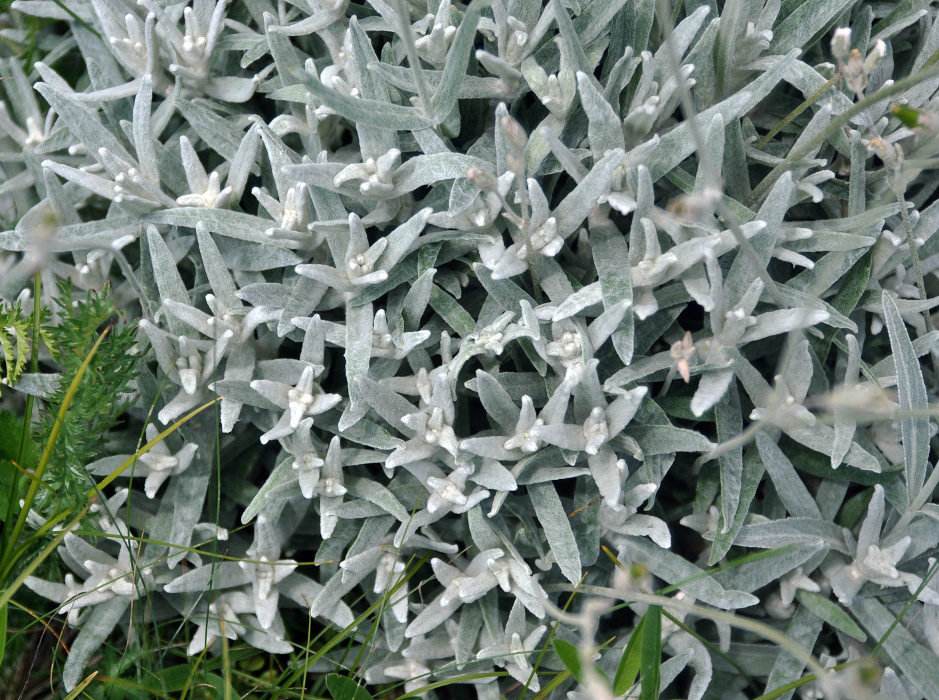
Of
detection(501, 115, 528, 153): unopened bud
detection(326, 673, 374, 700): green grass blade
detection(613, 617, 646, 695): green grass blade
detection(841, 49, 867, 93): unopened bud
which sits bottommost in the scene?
detection(326, 673, 374, 700): green grass blade

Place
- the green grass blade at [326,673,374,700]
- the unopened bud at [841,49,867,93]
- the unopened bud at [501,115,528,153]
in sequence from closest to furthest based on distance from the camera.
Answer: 1. the unopened bud at [841,49,867,93]
2. the unopened bud at [501,115,528,153]
3. the green grass blade at [326,673,374,700]

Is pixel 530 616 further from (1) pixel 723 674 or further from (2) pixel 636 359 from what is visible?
(2) pixel 636 359

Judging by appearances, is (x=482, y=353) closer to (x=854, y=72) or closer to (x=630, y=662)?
(x=630, y=662)

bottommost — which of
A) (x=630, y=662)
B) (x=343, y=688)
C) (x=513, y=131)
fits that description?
(x=343, y=688)

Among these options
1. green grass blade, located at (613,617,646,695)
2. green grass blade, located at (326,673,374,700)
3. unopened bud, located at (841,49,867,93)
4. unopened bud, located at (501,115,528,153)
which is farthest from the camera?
green grass blade, located at (326,673,374,700)

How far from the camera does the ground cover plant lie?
3.56ft

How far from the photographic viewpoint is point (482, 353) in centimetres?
116

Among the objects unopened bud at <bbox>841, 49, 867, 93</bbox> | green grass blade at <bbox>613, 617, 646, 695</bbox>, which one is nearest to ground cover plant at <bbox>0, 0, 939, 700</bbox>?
green grass blade at <bbox>613, 617, 646, 695</bbox>

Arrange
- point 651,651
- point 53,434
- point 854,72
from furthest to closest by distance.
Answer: point 53,434 < point 651,651 < point 854,72

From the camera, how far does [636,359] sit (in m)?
1.14

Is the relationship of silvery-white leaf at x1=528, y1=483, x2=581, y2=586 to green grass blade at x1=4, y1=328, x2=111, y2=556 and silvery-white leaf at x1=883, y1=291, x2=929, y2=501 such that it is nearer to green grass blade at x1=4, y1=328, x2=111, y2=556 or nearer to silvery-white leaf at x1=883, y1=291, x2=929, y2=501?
silvery-white leaf at x1=883, y1=291, x2=929, y2=501

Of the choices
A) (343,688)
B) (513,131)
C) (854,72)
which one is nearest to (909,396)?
(854,72)

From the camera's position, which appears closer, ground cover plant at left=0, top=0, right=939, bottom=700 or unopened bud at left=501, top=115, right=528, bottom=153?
unopened bud at left=501, top=115, right=528, bottom=153

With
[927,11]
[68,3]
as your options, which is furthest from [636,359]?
[68,3]
